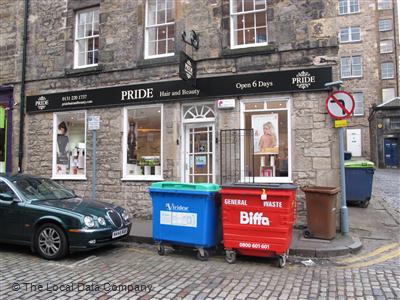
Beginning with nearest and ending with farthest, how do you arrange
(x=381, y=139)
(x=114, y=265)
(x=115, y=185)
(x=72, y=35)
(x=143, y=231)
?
(x=114, y=265)
(x=143, y=231)
(x=115, y=185)
(x=72, y=35)
(x=381, y=139)

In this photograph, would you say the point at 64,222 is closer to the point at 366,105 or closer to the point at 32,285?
the point at 32,285

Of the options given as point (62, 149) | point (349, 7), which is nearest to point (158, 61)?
point (62, 149)

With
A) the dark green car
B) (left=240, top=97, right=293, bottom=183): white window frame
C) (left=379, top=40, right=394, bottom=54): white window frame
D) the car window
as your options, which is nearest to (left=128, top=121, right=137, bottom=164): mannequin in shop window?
(left=240, top=97, right=293, bottom=183): white window frame

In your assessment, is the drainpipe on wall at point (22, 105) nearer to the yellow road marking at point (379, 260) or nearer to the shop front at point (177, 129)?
the shop front at point (177, 129)

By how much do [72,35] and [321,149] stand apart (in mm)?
8669

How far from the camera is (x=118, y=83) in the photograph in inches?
441

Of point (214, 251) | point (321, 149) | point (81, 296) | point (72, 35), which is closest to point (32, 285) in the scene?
point (81, 296)

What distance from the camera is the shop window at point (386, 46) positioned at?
43088mm

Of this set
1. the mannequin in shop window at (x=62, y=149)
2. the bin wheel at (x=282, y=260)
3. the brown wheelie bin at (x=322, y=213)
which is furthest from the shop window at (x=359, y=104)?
the bin wheel at (x=282, y=260)

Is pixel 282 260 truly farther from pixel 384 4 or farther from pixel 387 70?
pixel 384 4

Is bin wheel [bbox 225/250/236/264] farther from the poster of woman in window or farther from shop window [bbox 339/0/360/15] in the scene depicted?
shop window [bbox 339/0/360/15]

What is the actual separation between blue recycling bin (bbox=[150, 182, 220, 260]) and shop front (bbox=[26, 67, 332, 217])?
299 centimetres

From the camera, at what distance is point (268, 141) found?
9633 mm

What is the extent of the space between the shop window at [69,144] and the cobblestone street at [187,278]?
5098 mm
